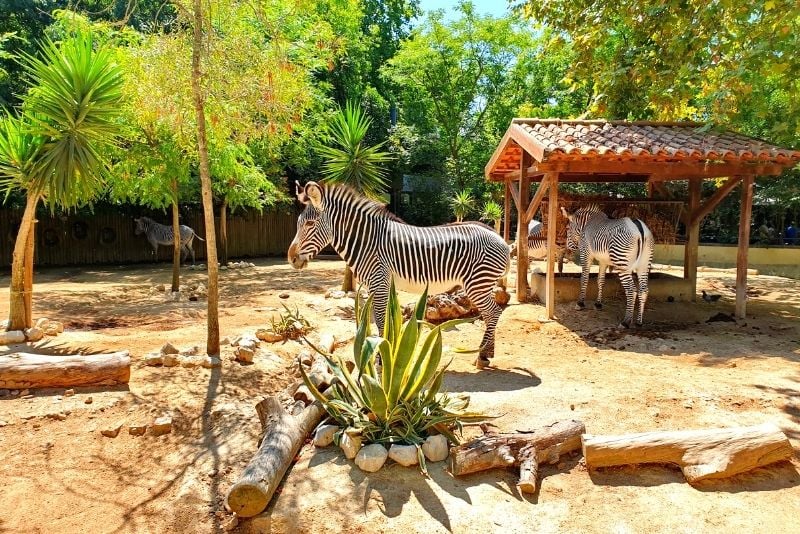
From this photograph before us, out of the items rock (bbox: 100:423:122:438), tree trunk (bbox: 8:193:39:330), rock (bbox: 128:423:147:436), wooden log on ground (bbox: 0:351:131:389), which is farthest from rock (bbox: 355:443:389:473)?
tree trunk (bbox: 8:193:39:330)

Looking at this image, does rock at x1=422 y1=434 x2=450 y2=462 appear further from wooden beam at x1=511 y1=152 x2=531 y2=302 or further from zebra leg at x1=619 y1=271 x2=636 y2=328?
wooden beam at x1=511 y1=152 x2=531 y2=302

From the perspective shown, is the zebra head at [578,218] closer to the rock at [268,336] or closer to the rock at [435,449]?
the rock at [268,336]

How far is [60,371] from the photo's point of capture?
471 cm

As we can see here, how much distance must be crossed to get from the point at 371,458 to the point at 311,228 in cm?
324

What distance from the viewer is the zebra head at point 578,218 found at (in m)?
9.95

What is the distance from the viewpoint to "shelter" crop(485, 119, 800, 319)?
769 centimetres

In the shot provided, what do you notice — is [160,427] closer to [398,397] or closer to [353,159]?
[398,397]

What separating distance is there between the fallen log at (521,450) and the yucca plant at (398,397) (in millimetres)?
255

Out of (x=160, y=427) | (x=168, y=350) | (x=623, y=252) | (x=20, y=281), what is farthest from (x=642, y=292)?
(x=20, y=281)

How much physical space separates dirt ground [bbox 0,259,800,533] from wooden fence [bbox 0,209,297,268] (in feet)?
32.6

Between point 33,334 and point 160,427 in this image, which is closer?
point 160,427

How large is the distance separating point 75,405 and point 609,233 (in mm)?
7885

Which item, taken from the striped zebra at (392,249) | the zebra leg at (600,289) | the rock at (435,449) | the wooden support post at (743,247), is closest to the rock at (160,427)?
the rock at (435,449)

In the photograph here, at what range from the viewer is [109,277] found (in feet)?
44.1
